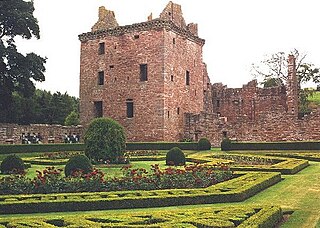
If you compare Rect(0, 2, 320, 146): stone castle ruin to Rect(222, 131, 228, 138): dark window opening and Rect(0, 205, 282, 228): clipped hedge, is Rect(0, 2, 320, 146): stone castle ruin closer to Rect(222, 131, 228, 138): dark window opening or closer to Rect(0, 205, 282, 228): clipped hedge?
Rect(222, 131, 228, 138): dark window opening

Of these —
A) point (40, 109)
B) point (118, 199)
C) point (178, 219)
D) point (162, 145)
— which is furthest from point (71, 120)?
point (178, 219)

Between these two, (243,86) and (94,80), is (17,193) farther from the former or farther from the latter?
(243,86)

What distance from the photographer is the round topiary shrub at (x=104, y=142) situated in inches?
789

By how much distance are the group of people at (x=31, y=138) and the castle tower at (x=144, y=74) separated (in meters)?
6.15

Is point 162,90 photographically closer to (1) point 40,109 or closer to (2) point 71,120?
(1) point 40,109

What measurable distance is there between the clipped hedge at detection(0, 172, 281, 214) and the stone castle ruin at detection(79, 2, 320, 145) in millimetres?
21047

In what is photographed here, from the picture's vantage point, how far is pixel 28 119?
1594 inches

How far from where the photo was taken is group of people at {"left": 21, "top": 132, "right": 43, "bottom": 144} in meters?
30.4

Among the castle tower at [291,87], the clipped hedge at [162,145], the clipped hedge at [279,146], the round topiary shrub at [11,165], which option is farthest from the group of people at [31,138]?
the castle tower at [291,87]

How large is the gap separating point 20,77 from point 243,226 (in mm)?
27196

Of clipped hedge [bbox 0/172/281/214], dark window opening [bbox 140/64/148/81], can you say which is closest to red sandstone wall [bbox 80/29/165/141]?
dark window opening [bbox 140/64/148/81]

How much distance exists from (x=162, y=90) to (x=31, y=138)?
381 inches

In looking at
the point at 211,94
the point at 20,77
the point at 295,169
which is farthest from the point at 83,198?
the point at 211,94

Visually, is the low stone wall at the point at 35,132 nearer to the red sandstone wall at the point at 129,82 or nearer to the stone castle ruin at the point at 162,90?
the stone castle ruin at the point at 162,90
